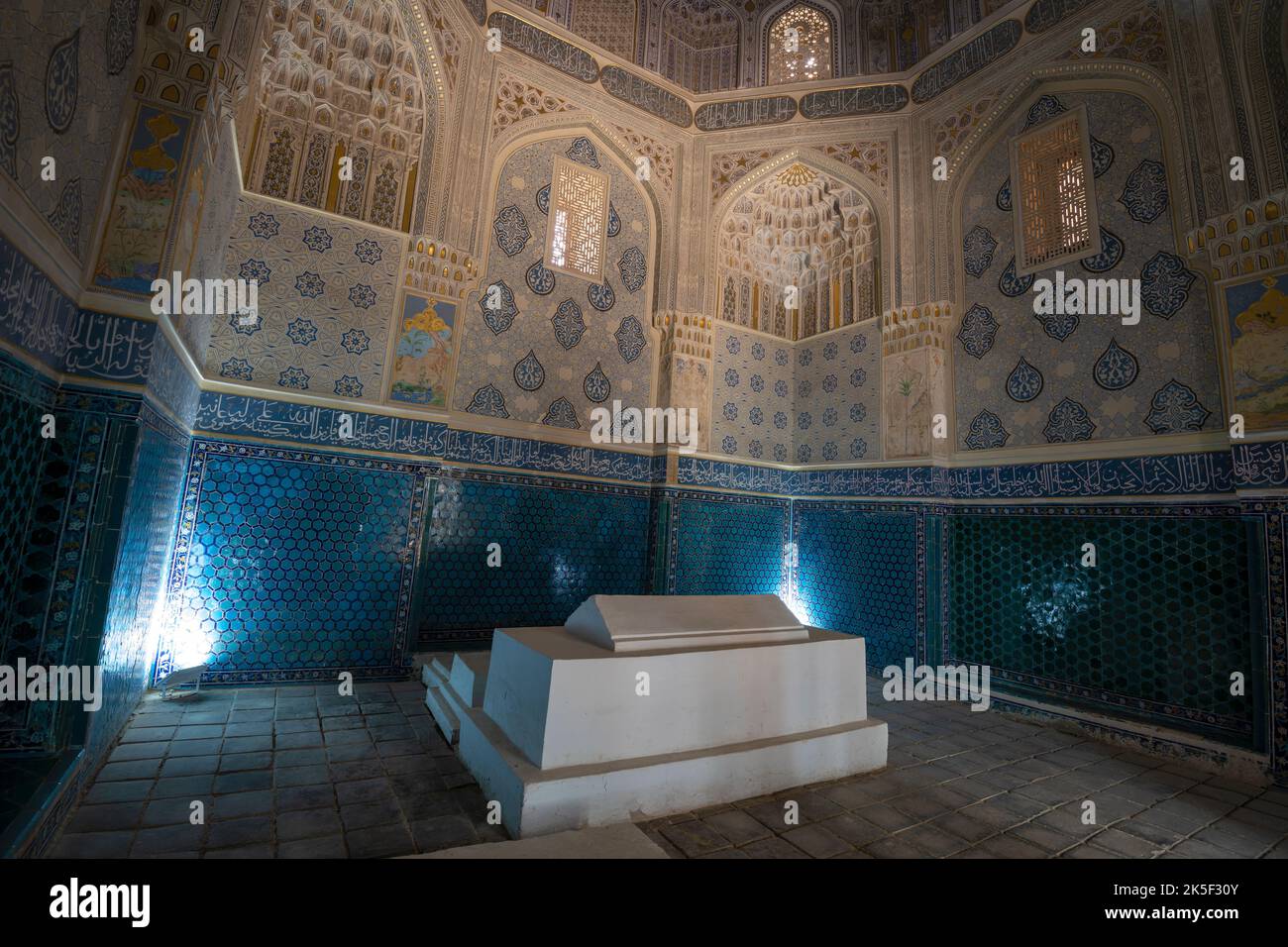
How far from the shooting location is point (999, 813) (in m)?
2.72

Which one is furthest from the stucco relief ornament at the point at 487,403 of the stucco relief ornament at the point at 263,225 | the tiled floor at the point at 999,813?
the tiled floor at the point at 999,813

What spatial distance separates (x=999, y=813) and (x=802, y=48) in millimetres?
8186

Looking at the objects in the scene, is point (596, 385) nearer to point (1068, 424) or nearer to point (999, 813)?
point (1068, 424)

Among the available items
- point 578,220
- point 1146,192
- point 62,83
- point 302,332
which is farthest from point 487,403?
point 1146,192

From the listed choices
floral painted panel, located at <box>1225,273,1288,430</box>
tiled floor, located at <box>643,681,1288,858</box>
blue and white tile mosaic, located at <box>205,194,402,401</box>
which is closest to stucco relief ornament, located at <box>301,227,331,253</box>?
blue and white tile mosaic, located at <box>205,194,402,401</box>

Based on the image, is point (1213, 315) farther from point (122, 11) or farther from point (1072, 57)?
point (122, 11)

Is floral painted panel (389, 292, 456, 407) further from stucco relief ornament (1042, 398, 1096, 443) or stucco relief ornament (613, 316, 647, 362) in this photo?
stucco relief ornament (1042, 398, 1096, 443)

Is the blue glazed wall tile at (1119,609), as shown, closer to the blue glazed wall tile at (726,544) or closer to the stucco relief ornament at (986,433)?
the stucco relief ornament at (986,433)

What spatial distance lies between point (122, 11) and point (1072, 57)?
264 inches

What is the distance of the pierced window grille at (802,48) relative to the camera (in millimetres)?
6941

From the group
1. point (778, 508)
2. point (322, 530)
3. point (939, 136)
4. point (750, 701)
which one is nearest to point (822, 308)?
point (939, 136)

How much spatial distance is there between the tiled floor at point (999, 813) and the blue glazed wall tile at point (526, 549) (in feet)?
10.2

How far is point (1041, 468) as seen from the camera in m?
4.81

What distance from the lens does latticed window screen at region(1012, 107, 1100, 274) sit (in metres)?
4.80
